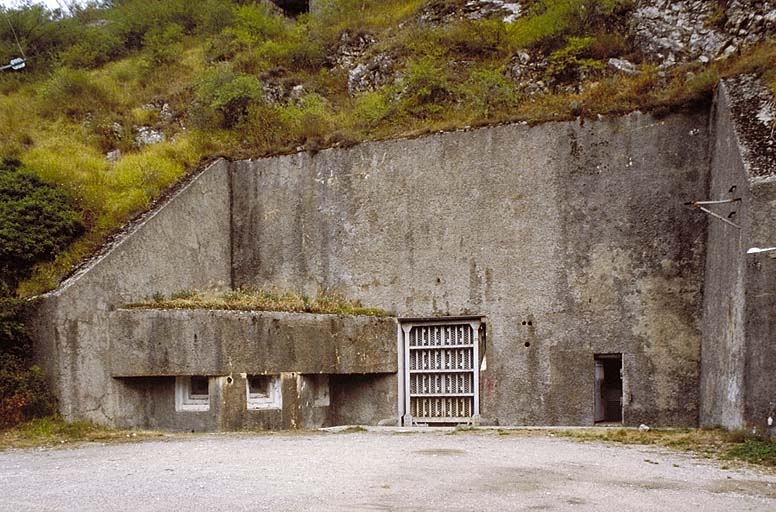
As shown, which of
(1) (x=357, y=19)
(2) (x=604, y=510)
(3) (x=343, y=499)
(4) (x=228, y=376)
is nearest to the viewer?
(2) (x=604, y=510)

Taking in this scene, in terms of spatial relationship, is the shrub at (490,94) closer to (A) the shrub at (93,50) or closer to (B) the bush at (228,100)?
(B) the bush at (228,100)

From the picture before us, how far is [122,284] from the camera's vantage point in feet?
40.3

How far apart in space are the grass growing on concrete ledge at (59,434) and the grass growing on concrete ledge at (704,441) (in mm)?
6522

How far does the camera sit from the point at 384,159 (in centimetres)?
1451

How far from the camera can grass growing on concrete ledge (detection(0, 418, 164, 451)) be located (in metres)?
9.84

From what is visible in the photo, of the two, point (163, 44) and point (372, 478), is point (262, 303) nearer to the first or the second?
point (372, 478)

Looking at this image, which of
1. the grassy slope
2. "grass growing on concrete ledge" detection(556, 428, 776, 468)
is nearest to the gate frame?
"grass growing on concrete ledge" detection(556, 428, 776, 468)

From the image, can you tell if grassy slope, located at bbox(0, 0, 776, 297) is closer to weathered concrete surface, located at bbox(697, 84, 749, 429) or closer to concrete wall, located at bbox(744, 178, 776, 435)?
weathered concrete surface, located at bbox(697, 84, 749, 429)

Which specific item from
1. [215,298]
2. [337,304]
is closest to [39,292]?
[215,298]

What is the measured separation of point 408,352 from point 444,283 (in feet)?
5.21

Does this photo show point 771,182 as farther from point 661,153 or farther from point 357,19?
point 357,19

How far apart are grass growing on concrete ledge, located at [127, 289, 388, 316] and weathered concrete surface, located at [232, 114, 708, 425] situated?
1.17 feet

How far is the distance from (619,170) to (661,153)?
763 mm

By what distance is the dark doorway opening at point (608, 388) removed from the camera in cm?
1262
